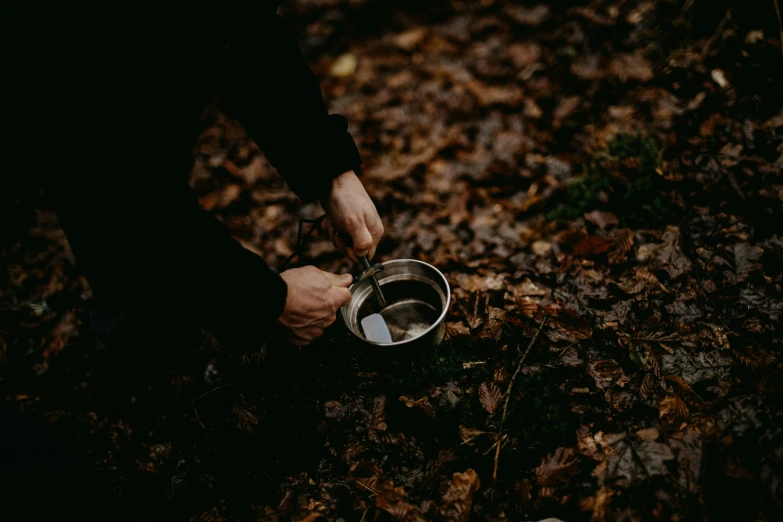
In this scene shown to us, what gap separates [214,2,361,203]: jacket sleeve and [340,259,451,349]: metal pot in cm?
66

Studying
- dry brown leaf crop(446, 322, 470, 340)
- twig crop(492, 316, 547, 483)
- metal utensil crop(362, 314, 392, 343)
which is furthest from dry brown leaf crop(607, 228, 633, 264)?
metal utensil crop(362, 314, 392, 343)

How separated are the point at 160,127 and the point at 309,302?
971 millimetres

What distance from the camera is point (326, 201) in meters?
2.33

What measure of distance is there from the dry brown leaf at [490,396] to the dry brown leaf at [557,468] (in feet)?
1.09

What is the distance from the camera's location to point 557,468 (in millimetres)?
2018

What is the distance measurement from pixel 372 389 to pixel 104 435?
5.60 feet

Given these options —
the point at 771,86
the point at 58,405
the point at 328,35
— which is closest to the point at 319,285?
the point at 58,405

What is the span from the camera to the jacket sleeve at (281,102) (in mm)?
2098

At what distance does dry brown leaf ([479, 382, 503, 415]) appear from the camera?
2.25 metres

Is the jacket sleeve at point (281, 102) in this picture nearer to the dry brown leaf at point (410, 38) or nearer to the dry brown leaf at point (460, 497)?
the dry brown leaf at point (460, 497)

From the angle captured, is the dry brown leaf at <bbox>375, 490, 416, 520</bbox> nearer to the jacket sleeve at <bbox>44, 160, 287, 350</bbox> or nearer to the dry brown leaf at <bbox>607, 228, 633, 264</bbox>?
the jacket sleeve at <bbox>44, 160, 287, 350</bbox>

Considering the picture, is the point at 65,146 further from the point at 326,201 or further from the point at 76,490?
the point at 76,490

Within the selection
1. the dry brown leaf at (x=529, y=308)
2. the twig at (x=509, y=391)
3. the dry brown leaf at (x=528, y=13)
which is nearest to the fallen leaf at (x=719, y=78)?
the dry brown leaf at (x=528, y=13)

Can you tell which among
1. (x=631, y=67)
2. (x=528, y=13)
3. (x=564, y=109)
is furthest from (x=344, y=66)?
(x=631, y=67)
